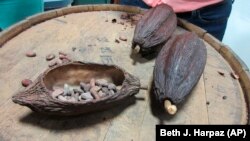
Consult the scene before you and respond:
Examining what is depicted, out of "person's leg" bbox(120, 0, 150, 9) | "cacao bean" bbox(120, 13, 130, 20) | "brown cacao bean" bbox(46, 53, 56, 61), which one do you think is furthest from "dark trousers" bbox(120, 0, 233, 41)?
"brown cacao bean" bbox(46, 53, 56, 61)

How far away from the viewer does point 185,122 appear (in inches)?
27.2

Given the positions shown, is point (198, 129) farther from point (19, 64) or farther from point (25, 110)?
point (19, 64)

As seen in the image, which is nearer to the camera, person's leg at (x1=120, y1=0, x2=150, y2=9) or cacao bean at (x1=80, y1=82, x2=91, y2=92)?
cacao bean at (x1=80, y1=82, x2=91, y2=92)

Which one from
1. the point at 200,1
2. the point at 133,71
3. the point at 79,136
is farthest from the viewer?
the point at 200,1

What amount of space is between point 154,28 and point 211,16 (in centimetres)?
35

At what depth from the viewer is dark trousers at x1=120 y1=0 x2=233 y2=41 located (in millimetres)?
1105

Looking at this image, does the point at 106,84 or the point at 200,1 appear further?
the point at 200,1

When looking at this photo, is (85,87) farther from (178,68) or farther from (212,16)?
(212,16)

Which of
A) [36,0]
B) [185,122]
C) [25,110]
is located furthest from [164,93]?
[36,0]

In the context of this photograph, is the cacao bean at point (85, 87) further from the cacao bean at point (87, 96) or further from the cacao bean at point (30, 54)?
the cacao bean at point (30, 54)

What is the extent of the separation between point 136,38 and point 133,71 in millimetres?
91

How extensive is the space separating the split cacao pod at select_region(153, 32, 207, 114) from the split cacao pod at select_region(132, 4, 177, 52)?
38mm

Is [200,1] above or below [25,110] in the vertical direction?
above

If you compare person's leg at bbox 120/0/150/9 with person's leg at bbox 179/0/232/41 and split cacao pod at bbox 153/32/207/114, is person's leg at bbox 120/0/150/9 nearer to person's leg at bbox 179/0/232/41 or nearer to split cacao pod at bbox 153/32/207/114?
person's leg at bbox 179/0/232/41
